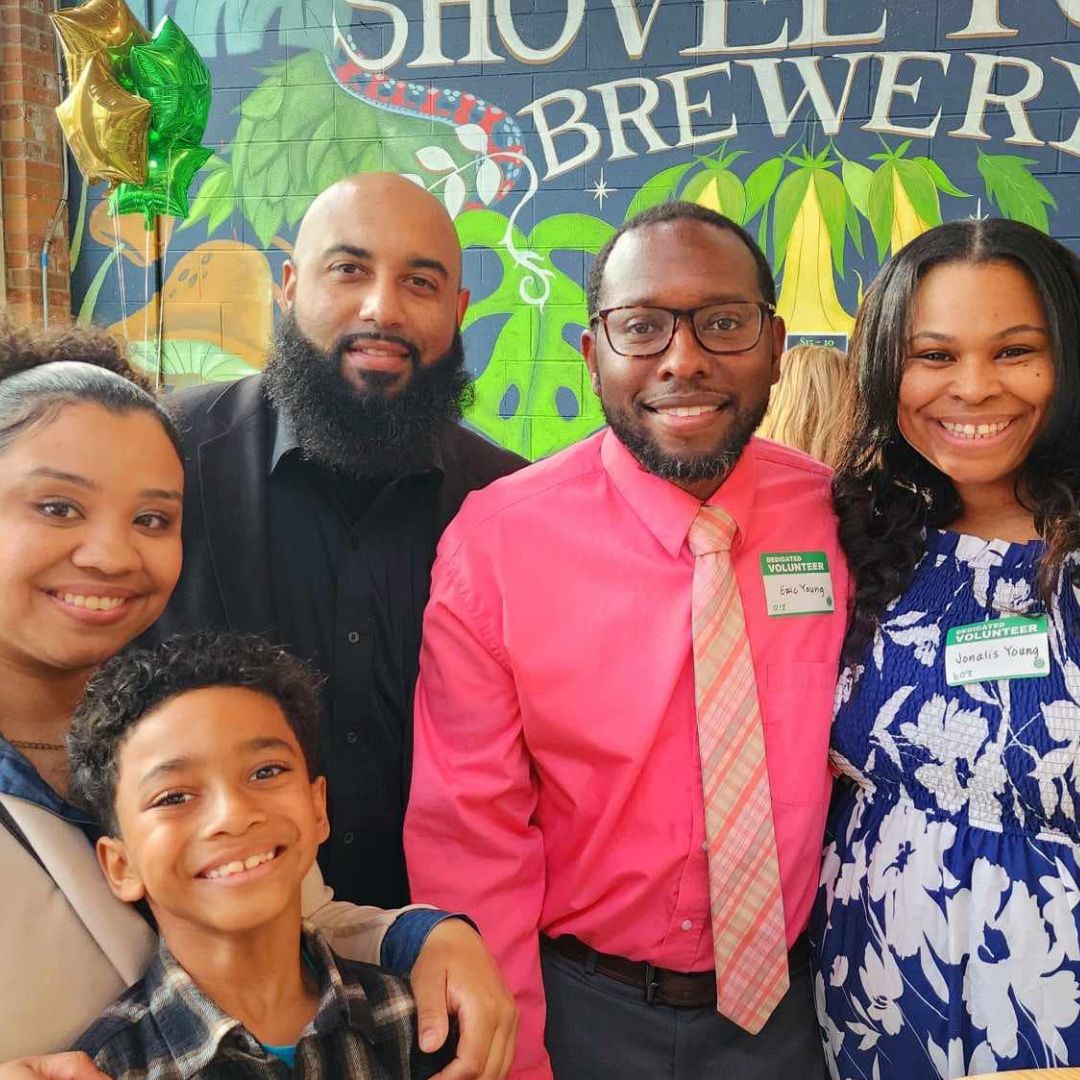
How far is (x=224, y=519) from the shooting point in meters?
1.73

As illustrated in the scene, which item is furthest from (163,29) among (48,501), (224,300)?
(48,501)

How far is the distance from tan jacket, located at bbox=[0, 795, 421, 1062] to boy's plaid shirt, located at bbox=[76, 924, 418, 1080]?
24 mm

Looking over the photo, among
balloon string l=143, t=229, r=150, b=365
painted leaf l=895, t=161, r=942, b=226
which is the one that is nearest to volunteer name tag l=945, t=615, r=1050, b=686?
painted leaf l=895, t=161, r=942, b=226

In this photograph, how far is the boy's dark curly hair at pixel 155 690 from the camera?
1173 millimetres

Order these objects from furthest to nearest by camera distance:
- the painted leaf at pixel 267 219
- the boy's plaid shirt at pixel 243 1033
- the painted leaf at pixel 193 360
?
the painted leaf at pixel 193 360 < the painted leaf at pixel 267 219 < the boy's plaid shirt at pixel 243 1033

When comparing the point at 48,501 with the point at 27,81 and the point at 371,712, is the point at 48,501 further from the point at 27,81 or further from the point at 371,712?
the point at 27,81

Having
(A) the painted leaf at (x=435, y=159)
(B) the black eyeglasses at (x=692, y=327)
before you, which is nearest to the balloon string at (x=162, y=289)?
(A) the painted leaf at (x=435, y=159)

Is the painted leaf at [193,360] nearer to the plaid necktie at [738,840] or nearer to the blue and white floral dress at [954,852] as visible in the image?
the plaid necktie at [738,840]

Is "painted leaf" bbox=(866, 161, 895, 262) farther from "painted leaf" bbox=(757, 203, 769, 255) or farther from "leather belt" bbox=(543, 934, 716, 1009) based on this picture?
"leather belt" bbox=(543, 934, 716, 1009)

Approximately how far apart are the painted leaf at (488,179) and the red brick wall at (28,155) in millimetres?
1855

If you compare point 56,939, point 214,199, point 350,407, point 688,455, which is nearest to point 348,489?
point 350,407

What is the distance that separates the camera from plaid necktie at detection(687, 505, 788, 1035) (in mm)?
1496

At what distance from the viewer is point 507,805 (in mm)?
1554

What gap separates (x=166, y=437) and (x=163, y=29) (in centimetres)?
303
